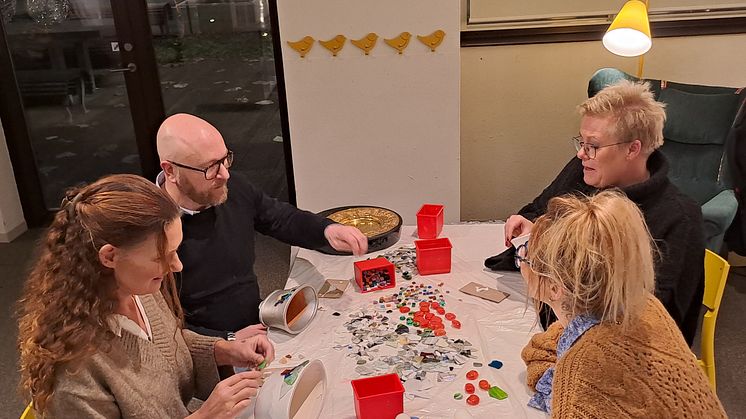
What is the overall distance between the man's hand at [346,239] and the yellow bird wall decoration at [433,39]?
123 centimetres

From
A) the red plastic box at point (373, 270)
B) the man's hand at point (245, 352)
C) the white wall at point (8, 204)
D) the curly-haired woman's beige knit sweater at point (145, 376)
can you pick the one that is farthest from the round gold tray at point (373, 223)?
the white wall at point (8, 204)

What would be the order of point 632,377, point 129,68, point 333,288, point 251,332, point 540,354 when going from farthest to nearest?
→ point 129,68 → point 333,288 → point 251,332 → point 540,354 → point 632,377

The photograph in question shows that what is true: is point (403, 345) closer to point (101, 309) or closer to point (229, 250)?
point (229, 250)

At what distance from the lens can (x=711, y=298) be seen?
1924 millimetres

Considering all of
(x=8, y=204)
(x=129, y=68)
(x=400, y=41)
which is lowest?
(x=8, y=204)

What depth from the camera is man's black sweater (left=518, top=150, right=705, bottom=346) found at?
73.7 inches

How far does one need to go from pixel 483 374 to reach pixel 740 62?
8.83 feet

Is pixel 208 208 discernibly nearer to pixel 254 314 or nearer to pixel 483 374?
pixel 254 314

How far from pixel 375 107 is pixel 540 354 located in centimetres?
187

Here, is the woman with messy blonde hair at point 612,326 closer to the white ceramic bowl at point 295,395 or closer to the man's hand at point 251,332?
the white ceramic bowl at point 295,395

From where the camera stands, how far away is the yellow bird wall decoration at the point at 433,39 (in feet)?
9.96

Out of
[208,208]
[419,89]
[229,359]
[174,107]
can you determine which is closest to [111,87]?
[174,107]

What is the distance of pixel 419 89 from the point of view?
315 centimetres

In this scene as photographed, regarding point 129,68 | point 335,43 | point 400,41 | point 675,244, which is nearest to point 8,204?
point 129,68
